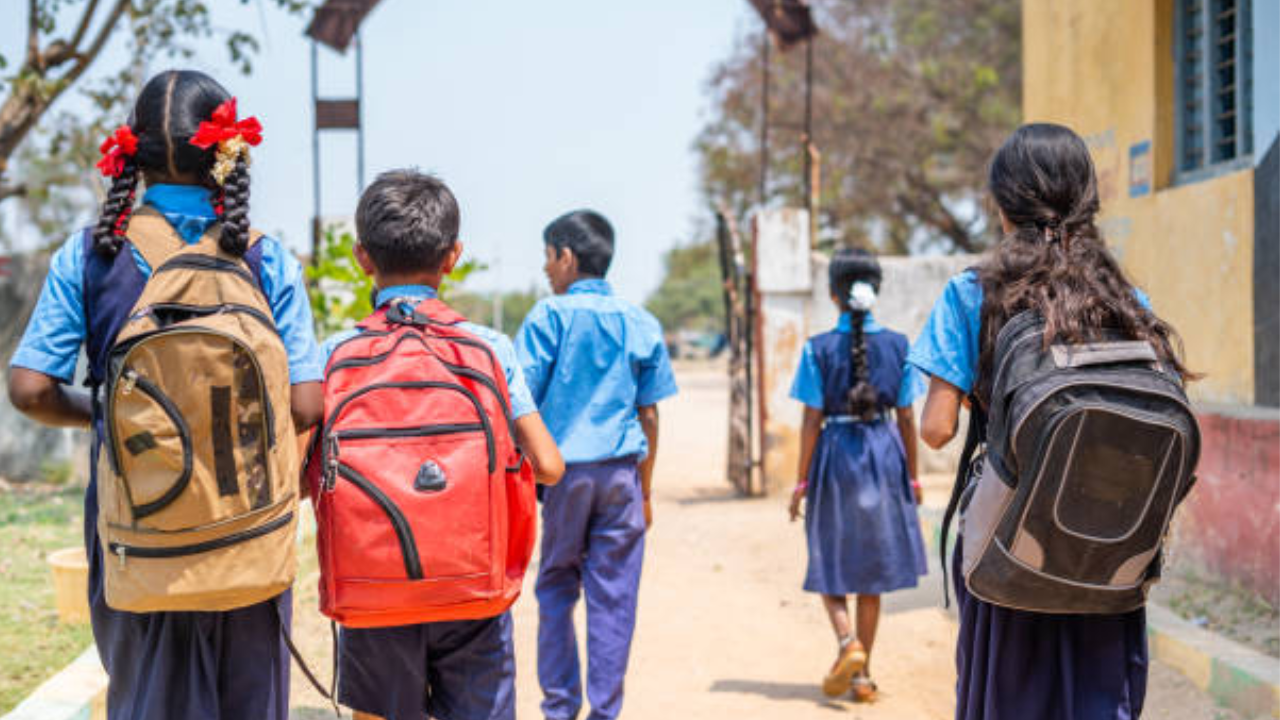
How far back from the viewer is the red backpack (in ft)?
8.51

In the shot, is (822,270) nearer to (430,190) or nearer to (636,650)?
(636,650)

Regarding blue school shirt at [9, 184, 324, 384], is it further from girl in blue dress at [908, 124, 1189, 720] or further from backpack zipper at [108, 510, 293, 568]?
girl in blue dress at [908, 124, 1189, 720]

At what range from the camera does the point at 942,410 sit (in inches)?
108

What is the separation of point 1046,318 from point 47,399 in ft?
6.59

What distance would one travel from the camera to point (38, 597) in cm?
586

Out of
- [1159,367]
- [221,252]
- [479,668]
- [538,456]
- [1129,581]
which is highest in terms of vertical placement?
[221,252]

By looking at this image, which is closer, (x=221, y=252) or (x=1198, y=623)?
(x=221, y=252)

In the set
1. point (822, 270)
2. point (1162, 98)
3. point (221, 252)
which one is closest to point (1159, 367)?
point (221, 252)

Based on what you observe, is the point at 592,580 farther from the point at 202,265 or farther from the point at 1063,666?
the point at 202,265

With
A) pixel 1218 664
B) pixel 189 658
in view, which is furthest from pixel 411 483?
pixel 1218 664

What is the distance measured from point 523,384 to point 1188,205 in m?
4.87

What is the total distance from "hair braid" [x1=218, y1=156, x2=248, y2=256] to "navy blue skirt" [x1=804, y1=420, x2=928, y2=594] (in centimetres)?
329

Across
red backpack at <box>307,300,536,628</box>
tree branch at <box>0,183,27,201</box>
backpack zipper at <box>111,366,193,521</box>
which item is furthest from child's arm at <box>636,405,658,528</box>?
tree branch at <box>0,183,27,201</box>

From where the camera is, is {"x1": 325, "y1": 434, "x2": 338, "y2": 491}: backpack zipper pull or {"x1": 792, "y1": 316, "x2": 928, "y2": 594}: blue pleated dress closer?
{"x1": 325, "y1": 434, "x2": 338, "y2": 491}: backpack zipper pull
